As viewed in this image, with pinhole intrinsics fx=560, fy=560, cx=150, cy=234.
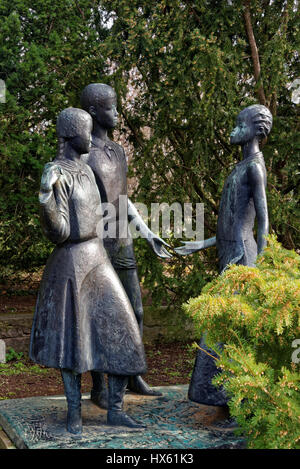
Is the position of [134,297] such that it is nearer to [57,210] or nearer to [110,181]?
[110,181]

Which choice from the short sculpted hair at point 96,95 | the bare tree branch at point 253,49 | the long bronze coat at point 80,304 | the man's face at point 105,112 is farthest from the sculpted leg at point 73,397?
the bare tree branch at point 253,49

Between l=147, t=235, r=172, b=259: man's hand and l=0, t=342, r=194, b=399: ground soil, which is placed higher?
l=147, t=235, r=172, b=259: man's hand

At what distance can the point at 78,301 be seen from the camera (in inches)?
128

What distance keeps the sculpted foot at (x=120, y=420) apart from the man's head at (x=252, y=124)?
1958mm

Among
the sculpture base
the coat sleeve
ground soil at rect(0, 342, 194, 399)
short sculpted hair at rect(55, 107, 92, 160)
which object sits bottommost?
ground soil at rect(0, 342, 194, 399)

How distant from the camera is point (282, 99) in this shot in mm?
7020

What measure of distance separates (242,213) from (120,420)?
156cm

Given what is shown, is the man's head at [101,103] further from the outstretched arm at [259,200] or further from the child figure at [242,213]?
the outstretched arm at [259,200]

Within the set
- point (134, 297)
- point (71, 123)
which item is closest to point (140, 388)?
point (134, 297)

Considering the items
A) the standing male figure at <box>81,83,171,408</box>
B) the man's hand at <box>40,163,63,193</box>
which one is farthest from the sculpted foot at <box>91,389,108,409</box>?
the man's hand at <box>40,163,63,193</box>

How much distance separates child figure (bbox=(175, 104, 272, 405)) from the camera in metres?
3.68

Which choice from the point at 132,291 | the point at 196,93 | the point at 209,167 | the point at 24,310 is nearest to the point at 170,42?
the point at 196,93

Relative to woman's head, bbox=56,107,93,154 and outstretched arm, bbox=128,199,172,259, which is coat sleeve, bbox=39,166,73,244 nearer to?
woman's head, bbox=56,107,93,154

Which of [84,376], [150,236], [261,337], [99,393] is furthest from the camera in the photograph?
[84,376]
